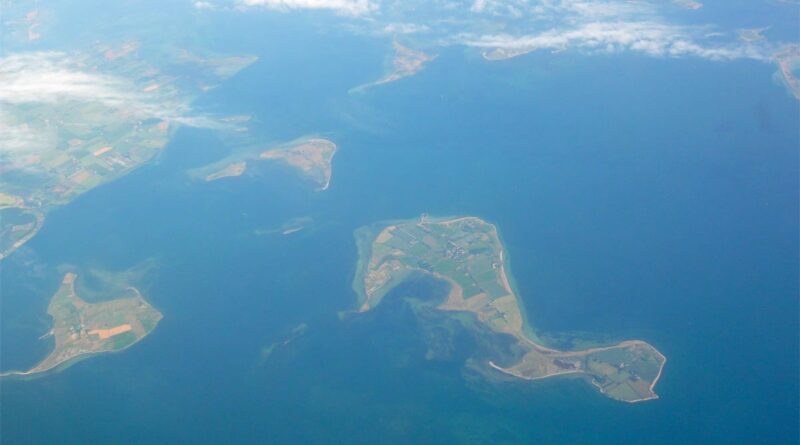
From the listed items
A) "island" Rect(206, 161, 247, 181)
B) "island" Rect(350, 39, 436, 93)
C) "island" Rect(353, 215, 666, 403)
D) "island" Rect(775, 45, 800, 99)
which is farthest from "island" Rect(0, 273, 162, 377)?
"island" Rect(775, 45, 800, 99)

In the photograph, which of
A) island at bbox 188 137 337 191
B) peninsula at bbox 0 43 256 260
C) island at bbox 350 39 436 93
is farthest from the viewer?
island at bbox 350 39 436 93

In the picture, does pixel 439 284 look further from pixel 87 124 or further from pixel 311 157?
pixel 87 124

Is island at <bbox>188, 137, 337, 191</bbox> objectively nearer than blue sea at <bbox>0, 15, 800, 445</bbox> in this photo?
No

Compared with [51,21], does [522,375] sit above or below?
below

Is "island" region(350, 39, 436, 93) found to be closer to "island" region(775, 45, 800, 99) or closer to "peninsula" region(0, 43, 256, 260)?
"peninsula" region(0, 43, 256, 260)

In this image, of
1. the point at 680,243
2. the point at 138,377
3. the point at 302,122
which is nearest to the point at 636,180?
the point at 680,243

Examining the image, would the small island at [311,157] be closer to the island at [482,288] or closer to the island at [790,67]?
the island at [482,288]

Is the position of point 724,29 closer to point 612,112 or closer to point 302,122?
point 612,112
